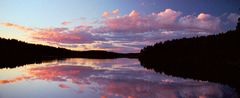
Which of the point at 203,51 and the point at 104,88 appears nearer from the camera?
the point at 104,88

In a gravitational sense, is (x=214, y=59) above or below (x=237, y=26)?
below

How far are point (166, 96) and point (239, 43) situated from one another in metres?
93.3

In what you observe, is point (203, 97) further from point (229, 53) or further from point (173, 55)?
point (173, 55)

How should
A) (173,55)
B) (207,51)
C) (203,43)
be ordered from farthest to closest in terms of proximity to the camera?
(173,55) < (203,43) < (207,51)

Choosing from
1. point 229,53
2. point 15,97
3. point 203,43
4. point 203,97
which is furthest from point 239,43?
point 15,97

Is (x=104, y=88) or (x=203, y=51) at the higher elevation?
(x=203, y=51)

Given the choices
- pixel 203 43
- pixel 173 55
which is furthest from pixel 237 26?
pixel 173 55

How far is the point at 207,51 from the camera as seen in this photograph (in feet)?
442

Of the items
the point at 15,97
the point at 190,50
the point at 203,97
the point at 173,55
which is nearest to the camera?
the point at 15,97

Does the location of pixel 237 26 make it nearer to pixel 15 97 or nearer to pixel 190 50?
pixel 190 50

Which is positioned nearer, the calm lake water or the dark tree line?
the calm lake water

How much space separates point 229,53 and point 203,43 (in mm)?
35007

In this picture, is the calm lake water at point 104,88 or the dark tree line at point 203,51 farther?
the dark tree line at point 203,51

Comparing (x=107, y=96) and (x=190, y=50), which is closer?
(x=107, y=96)
